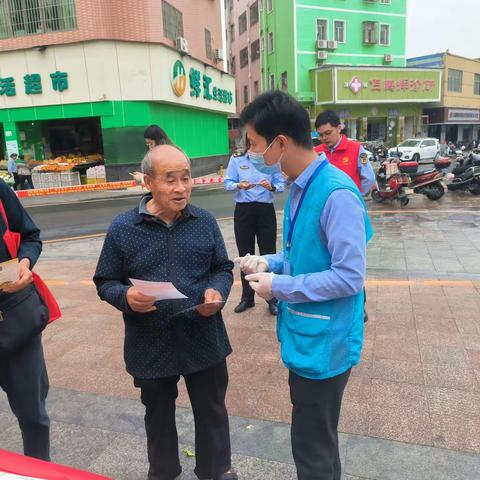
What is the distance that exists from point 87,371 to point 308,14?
3306 centimetres

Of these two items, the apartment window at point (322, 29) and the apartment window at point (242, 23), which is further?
the apartment window at point (242, 23)

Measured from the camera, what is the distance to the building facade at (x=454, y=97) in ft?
121

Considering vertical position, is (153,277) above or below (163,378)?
above

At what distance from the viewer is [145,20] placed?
696 inches

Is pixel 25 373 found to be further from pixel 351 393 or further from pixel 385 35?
pixel 385 35

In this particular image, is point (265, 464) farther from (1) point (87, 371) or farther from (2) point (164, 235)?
(1) point (87, 371)

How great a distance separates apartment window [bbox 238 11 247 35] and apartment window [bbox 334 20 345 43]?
1017 centimetres

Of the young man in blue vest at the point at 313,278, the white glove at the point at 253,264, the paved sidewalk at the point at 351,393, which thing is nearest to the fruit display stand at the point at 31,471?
the young man in blue vest at the point at 313,278

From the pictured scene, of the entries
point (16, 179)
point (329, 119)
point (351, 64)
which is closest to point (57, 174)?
point (16, 179)

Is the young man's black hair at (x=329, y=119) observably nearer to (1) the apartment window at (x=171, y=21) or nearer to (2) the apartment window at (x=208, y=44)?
(1) the apartment window at (x=171, y=21)

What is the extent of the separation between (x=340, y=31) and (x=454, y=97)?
39.2 ft

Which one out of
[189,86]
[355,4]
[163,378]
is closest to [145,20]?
[189,86]

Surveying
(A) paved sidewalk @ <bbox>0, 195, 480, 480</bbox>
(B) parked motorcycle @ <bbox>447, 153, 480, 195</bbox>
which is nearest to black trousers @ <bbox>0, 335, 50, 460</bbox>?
(A) paved sidewalk @ <bbox>0, 195, 480, 480</bbox>

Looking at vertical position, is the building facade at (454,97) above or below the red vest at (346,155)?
above
